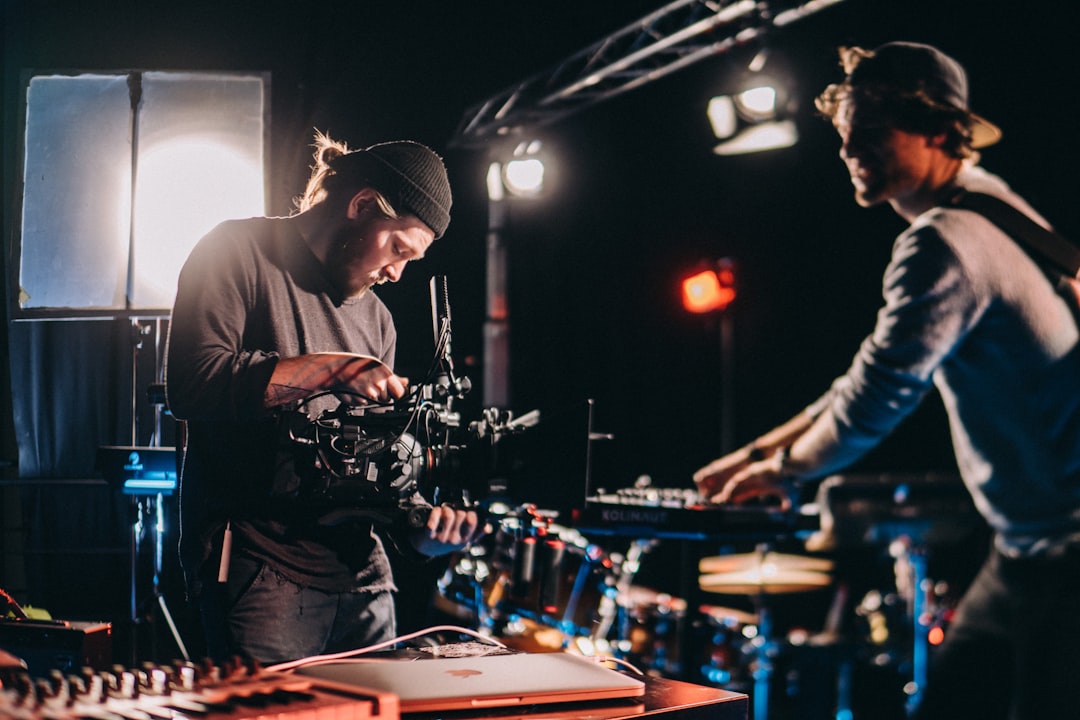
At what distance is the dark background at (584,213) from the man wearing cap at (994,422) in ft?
3.45

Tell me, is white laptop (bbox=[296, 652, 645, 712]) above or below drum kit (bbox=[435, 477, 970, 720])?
above

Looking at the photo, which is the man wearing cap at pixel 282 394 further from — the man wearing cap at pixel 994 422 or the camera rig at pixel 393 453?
the man wearing cap at pixel 994 422

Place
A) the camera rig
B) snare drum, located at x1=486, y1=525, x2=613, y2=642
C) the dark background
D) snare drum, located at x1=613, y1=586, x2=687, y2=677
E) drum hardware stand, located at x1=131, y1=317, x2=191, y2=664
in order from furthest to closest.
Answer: snare drum, located at x1=613, y1=586, x2=687, y2=677 → the dark background → snare drum, located at x1=486, y1=525, x2=613, y2=642 → drum hardware stand, located at x1=131, y1=317, x2=191, y2=664 → the camera rig

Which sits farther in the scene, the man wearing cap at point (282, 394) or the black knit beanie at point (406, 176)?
the black knit beanie at point (406, 176)

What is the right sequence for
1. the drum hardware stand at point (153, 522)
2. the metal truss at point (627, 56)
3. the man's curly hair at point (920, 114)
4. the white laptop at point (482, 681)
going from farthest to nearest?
the metal truss at point (627, 56) → the drum hardware stand at point (153, 522) → the man's curly hair at point (920, 114) → the white laptop at point (482, 681)

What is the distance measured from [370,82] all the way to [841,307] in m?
3.41

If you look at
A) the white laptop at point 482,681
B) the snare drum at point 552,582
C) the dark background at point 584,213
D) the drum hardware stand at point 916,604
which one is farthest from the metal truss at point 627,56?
the white laptop at point 482,681

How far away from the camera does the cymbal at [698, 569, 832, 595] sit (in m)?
Answer: 4.06

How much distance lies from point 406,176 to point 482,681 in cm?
100

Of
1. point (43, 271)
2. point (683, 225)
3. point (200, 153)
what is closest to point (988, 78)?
point (683, 225)

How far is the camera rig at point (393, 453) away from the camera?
4.45ft

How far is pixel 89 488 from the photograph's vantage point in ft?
12.6

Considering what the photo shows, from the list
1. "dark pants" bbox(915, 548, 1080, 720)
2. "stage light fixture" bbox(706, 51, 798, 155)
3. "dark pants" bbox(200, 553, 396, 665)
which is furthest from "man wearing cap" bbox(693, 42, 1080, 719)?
"stage light fixture" bbox(706, 51, 798, 155)

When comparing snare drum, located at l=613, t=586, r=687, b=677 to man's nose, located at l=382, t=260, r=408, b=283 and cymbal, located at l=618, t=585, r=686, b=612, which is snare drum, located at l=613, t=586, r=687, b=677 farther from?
man's nose, located at l=382, t=260, r=408, b=283
